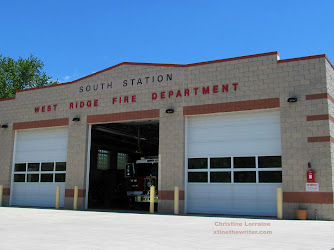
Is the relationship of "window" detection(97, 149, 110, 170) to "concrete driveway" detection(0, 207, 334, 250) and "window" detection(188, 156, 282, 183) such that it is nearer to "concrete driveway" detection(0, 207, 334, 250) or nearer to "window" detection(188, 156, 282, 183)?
"window" detection(188, 156, 282, 183)

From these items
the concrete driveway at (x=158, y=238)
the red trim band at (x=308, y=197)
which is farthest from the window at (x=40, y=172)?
the red trim band at (x=308, y=197)

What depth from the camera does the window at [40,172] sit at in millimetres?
21766

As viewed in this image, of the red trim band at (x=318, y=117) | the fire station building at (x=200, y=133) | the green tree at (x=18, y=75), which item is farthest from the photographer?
the green tree at (x=18, y=75)

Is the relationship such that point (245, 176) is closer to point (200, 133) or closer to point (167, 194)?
point (200, 133)

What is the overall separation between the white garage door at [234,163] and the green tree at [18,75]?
37318 millimetres

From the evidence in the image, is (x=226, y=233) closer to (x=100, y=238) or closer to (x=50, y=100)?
(x=100, y=238)

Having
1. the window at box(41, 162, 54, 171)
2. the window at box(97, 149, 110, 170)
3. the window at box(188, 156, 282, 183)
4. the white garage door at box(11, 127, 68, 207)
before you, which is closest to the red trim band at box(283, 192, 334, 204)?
the window at box(188, 156, 282, 183)

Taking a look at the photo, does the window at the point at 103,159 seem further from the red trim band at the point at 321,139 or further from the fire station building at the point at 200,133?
the red trim band at the point at 321,139

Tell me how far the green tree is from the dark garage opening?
65.1ft

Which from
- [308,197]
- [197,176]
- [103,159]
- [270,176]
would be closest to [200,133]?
[197,176]

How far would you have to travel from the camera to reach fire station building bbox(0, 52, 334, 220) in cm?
→ 1561

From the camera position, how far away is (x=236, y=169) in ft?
56.1

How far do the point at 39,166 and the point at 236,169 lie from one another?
40.4 ft

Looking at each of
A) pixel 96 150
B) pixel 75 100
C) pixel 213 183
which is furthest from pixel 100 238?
pixel 96 150
